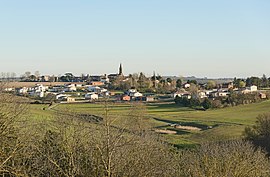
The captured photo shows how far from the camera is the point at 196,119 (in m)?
46.7

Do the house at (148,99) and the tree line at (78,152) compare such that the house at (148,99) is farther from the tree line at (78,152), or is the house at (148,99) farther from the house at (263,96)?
the tree line at (78,152)

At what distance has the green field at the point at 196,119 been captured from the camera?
1352 inches

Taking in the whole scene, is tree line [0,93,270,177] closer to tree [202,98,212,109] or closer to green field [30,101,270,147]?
green field [30,101,270,147]

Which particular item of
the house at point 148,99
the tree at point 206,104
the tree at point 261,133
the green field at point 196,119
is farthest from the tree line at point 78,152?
Answer: the house at point 148,99

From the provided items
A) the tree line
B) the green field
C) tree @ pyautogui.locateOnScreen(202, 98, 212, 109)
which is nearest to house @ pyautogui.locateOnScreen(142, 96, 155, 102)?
the green field

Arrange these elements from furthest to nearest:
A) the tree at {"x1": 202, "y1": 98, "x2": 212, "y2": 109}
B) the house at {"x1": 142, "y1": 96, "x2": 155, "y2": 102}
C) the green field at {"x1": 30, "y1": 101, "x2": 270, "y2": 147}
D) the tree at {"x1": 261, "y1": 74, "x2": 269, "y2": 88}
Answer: the tree at {"x1": 261, "y1": 74, "x2": 269, "y2": 88} < the house at {"x1": 142, "y1": 96, "x2": 155, "y2": 102} < the tree at {"x1": 202, "y1": 98, "x2": 212, "y2": 109} < the green field at {"x1": 30, "y1": 101, "x2": 270, "y2": 147}

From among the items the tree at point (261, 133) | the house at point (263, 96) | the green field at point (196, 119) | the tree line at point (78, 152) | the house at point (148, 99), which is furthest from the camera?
the house at point (148, 99)

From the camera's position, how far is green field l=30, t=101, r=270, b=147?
1352 inches

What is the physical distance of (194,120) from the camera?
46094mm

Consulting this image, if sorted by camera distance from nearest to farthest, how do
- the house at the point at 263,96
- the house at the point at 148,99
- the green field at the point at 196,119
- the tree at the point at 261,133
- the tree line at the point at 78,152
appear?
the tree line at the point at 78,152 → the tree at the point at 261,133 → the green field at the point at 196,119 → the house at the point at 263,96 → the house at the point at 148,99

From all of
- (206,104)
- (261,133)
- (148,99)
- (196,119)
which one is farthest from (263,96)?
(261,133)

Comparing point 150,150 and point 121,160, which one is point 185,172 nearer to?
point 150,150

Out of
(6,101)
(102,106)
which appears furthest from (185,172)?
Result: (6,101)

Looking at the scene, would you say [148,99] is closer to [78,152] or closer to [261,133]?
[261,133]
